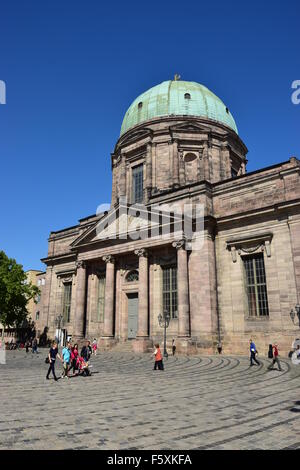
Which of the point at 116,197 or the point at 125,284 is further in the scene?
the point at 116,197

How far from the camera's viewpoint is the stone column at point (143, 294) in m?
26.0

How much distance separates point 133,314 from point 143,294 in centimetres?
347

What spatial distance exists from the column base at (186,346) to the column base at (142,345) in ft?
9.90

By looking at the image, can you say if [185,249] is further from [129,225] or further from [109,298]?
[109,298]

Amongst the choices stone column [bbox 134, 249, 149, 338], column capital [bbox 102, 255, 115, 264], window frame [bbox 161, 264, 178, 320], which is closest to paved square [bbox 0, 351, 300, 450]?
stone column [bbox 134, 249, 149, 338]

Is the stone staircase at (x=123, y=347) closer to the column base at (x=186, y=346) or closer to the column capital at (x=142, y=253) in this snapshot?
the column base at (x=186, y=346)

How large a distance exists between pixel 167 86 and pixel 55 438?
39549 millimetres

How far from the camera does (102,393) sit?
34.6 feet

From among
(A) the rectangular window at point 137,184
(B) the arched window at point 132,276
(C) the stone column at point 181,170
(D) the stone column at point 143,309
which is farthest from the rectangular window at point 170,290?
(A) the rectangular window at point 137,184

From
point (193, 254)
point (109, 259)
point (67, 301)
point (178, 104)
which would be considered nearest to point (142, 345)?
point (193, 254)

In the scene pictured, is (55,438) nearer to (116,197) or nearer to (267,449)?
(267,449)

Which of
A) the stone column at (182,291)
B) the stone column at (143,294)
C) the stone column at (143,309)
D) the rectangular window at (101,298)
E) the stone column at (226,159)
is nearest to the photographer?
the stone column at (182,291)

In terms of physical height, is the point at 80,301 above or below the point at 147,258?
below

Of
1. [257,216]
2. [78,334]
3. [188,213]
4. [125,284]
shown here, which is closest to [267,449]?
[257,216]
